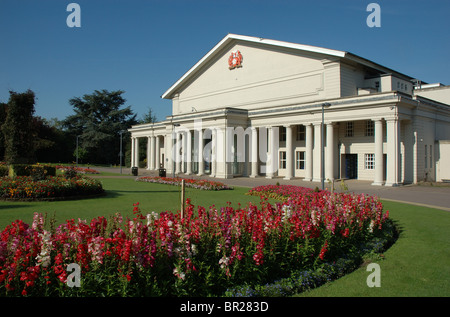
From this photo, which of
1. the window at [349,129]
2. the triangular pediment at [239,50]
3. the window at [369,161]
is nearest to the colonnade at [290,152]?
the window at [369,161]

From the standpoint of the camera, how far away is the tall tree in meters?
65.2

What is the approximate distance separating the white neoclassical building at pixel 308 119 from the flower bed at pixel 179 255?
1681 centimetres

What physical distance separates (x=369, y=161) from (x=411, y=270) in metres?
25.5

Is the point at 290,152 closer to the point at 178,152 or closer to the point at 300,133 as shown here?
the point at 300,133

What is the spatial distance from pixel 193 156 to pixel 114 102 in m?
34.8

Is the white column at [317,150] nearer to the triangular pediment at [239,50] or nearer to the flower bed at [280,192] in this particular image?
the triangular pediment at [239,50]

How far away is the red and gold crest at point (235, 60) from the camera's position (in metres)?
39.7

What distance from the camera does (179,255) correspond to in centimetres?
542

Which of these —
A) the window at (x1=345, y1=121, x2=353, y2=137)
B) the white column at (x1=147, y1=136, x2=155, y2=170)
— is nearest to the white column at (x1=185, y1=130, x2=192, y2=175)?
the white column at (x1=147, y1=136, x2=155, y2=170)

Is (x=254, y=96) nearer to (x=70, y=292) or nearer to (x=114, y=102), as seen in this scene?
(x=70, y=292)

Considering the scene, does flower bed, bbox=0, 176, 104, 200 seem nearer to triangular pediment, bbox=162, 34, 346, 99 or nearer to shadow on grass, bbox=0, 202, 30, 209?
shadow on grass, bbox=0, 202, 30, 209

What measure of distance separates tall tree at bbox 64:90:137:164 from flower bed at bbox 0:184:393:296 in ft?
205

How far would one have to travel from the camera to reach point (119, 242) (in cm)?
508
